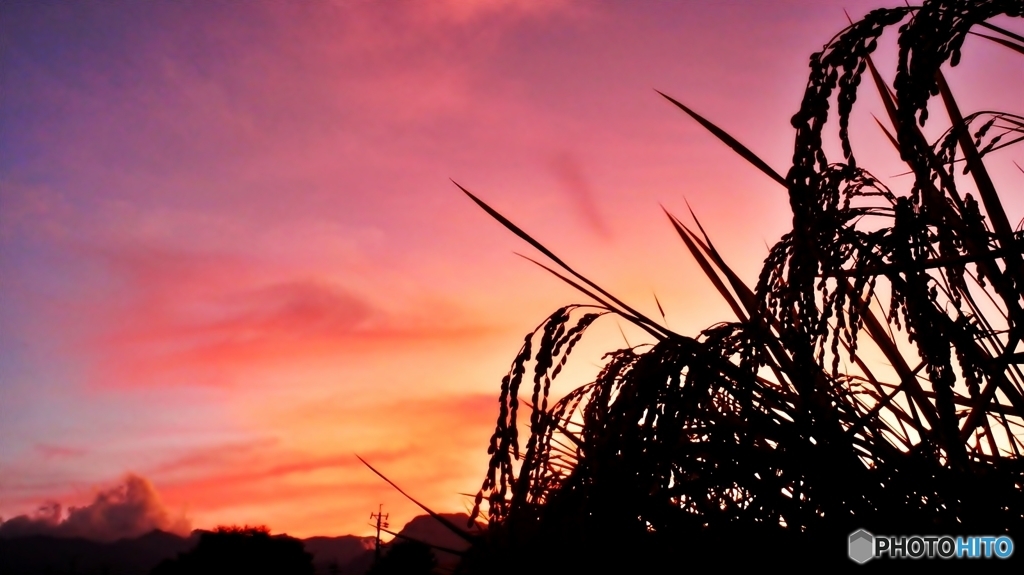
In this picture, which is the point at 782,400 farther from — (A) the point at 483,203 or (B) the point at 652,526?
(A) the point at 483,203

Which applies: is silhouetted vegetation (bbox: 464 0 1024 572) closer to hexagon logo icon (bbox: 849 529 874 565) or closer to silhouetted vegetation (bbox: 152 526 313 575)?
hexagon logo icon (bbox: 849 529 874 565)

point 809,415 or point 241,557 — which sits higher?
point 809,415

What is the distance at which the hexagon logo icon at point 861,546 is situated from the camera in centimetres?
139

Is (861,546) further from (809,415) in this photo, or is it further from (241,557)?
(241,557)

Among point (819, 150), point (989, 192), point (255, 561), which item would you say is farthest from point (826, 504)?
point (255, 561)

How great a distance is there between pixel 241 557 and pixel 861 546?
53.2 meters

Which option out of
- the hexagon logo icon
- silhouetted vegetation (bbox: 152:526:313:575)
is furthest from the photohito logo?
silhouetted vegetation (bbox: 152:526:313:575)

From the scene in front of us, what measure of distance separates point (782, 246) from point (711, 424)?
18.1 inches

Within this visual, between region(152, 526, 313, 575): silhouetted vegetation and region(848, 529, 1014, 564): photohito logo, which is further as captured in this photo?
region(152, 526, 313, 575): silhouetted vegetation

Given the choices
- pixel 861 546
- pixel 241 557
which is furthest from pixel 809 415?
pixel 241 557

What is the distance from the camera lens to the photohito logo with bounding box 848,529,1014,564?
4.45ft

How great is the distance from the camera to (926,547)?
143 cm

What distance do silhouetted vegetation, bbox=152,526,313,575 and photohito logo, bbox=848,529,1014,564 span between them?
51721 mm

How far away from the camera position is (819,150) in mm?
1260
